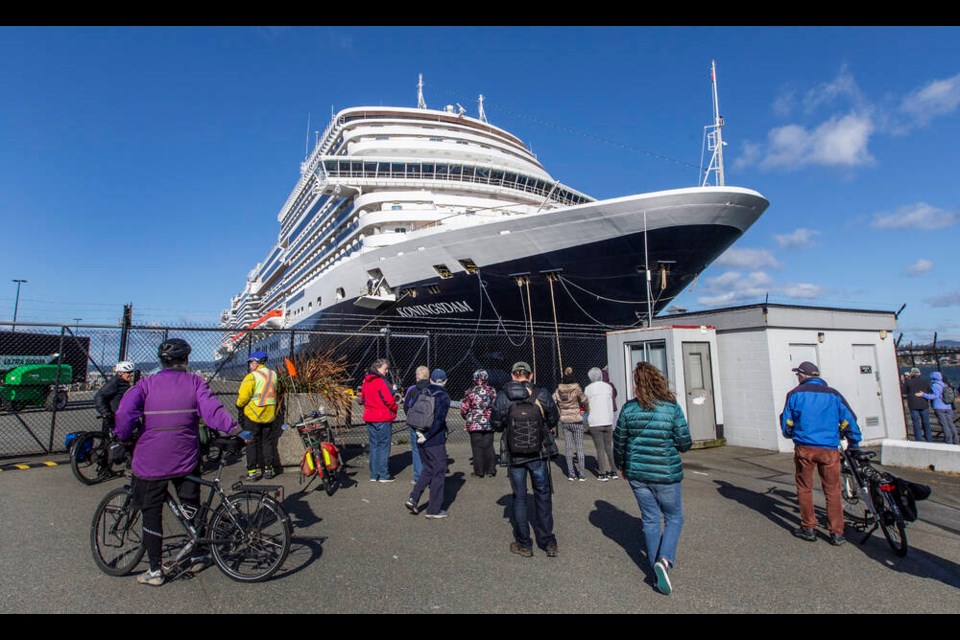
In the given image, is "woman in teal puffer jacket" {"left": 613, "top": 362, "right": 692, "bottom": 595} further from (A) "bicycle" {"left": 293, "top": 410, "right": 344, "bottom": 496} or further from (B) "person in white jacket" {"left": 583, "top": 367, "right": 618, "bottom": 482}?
(A) "bicycle" {"left": 293, "top": 410, "right": 344, "bottom": 496}

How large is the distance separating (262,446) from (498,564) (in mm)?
4044

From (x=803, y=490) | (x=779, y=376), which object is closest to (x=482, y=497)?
(x=803, y=490)

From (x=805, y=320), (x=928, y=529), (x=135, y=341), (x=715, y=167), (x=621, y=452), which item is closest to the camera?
(x=621, y=452)

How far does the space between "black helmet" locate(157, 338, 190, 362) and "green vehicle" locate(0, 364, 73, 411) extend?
15007 mm

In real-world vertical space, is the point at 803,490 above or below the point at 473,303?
below

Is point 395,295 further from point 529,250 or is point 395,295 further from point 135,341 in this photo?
point 135,341

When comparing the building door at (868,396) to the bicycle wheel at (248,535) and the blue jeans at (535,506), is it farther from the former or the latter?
the bicycle wheel at (248,535)

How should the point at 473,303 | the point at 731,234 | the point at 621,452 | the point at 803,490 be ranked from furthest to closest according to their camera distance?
the point at 473,303 < the point at 731,234 < the point at 803,490 < the point at 621,452

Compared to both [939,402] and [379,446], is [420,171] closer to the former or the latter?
[379,446]

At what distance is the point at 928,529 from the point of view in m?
4.87

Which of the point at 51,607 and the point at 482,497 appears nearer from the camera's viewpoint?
the point at 51,607

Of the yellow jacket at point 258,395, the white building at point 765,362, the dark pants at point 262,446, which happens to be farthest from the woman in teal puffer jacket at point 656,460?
the white building at point 765,362

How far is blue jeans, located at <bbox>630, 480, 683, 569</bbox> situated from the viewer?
3473 mm

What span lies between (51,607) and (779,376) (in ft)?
32.6
